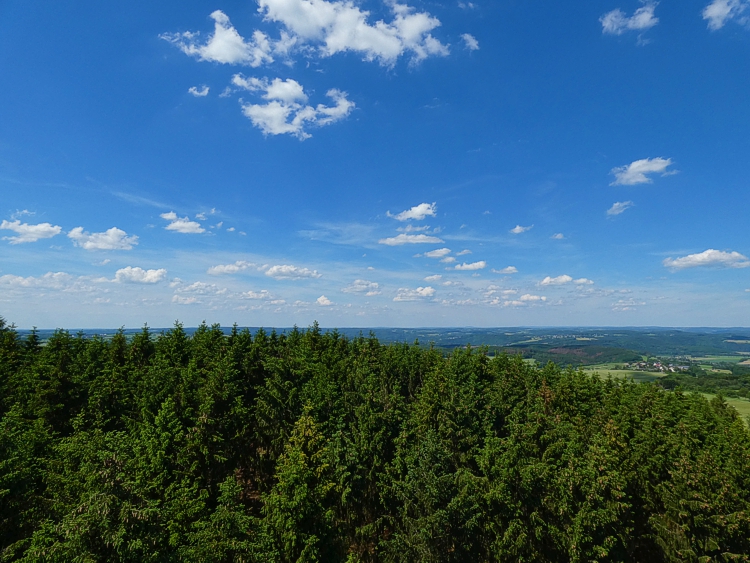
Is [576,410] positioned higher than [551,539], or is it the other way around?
[576,410]

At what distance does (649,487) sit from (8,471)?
152 ft

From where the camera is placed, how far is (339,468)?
31.1 metres

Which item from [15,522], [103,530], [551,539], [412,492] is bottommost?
[551,539]

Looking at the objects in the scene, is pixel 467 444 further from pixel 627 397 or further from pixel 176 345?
pixel 176 345

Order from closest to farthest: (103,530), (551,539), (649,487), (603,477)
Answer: (103,530) < (603,477) < (551,539) < (649,487)

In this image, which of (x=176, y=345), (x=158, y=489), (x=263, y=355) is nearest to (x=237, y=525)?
(x=158, y=489)

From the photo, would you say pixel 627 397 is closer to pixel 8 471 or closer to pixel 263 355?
pixel 263 355

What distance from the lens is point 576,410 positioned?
43.5 meters

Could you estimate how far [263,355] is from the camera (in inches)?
2019

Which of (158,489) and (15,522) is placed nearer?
(15,522)

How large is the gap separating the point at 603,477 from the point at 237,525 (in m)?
24.1

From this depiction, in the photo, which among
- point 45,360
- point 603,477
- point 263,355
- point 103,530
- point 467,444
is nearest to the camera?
point 103,530

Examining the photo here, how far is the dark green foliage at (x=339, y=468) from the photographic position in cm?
2086

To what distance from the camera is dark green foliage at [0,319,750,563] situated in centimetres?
2086
